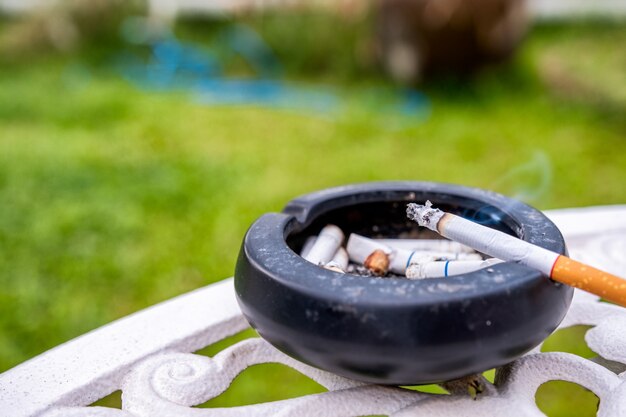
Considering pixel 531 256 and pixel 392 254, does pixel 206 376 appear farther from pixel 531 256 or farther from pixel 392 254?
pixel 531 256

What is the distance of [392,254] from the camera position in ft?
2.79

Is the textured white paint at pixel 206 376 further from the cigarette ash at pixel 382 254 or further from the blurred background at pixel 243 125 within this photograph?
the blurred background at pixel 243 125

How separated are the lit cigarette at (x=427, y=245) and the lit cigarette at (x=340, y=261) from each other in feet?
0.17

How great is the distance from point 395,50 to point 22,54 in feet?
7.43

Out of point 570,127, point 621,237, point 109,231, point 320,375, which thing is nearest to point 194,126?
point 109,231

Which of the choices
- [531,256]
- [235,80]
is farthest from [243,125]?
[531,256]

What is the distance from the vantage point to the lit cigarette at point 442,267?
0.74 metres

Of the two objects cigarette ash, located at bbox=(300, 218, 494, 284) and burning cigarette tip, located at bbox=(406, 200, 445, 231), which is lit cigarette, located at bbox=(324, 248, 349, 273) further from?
burning cigarette tip, located at bbox=(406, 200, 445, 231)

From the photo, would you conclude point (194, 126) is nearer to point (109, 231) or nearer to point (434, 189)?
Answer: point (109, 231)

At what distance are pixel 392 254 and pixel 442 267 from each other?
10 cm

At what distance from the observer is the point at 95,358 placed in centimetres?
80

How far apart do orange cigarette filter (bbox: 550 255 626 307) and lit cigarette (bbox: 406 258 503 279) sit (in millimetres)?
85

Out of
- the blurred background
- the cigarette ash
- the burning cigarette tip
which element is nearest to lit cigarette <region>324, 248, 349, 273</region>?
the cigarette ash

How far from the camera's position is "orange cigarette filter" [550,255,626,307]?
640 mm
